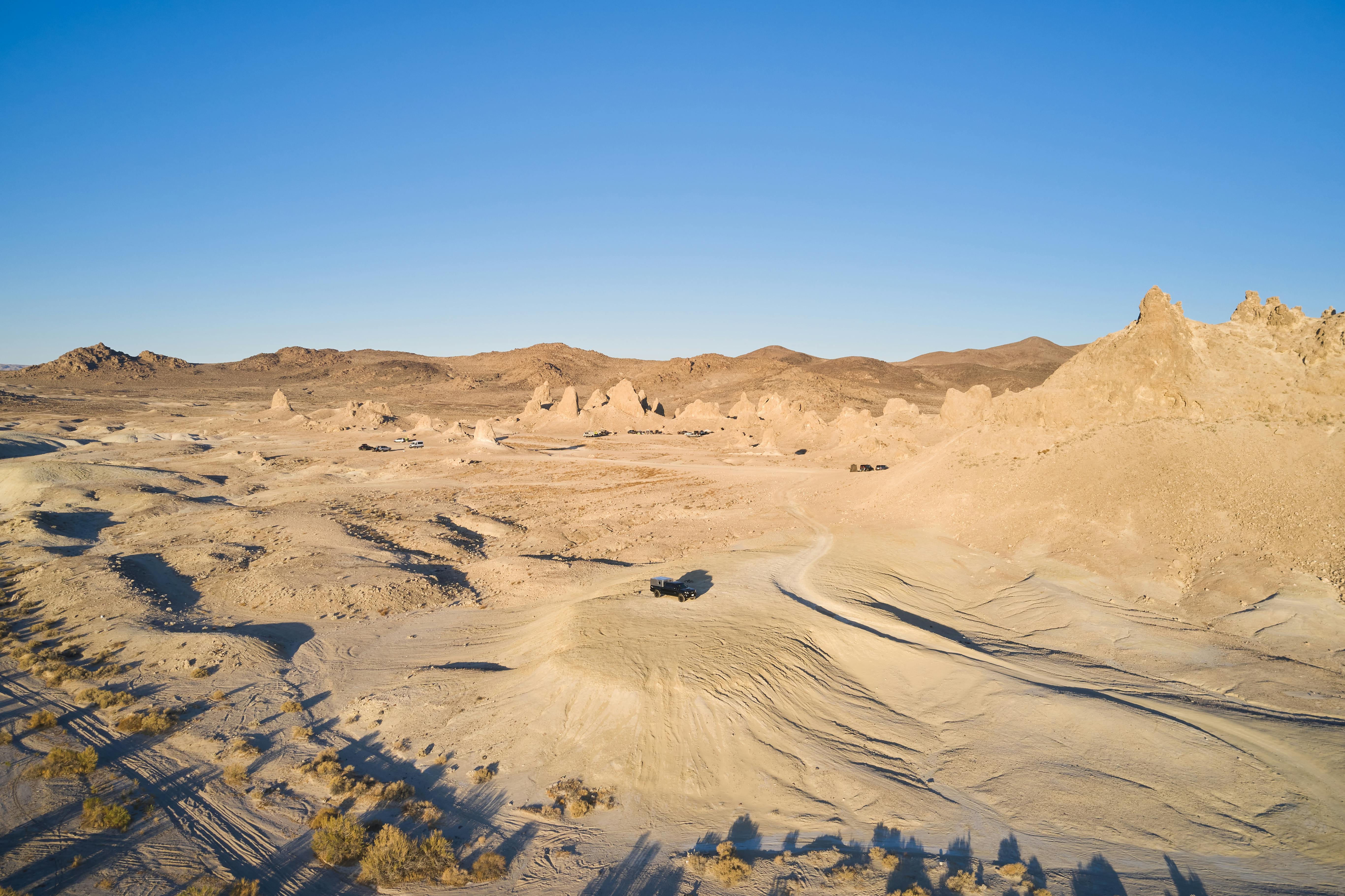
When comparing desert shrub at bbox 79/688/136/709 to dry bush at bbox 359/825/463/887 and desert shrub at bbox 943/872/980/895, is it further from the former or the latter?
desert shrub at bbox 943/872/980/895

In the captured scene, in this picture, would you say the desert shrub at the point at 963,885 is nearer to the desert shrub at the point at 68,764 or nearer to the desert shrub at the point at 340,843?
the desert shrub at the point at 340,843

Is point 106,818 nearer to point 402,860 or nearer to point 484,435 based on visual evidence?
point 402,860

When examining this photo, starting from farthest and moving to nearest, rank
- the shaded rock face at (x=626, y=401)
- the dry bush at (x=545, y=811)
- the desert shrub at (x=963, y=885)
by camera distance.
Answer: the shaded rock face at (x=626, y=401)
the dry bush at (x=545, y=811)
the desert shrub at (x=963, y=885)

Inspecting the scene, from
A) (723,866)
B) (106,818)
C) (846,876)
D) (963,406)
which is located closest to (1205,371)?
(963,406)

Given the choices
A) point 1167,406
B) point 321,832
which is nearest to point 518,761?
point 321,832

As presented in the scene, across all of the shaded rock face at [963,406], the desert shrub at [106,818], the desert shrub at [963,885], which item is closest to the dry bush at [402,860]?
the desert shrub at [106,818]

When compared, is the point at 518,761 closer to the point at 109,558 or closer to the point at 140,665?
the point at 140,665
